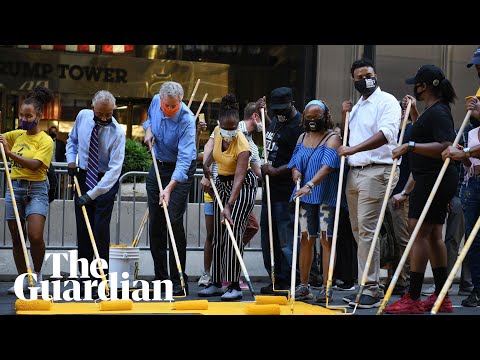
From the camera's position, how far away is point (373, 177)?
8156mm

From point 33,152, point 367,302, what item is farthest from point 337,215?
point 33,152

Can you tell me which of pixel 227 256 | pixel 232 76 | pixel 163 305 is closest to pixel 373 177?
pixel 227 256

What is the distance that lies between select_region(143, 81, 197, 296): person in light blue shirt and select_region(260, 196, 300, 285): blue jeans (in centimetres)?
96

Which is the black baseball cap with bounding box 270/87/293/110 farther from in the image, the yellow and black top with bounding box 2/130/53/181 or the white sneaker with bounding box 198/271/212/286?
the yellow and black top with bounding box 2/130/53/181

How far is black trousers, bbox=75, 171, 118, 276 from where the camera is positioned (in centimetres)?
852

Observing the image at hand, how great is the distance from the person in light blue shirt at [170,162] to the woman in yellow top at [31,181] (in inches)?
37.7

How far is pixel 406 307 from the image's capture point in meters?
7.59

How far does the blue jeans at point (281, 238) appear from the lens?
9.23 m

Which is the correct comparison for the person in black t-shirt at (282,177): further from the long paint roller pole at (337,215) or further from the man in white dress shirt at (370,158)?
the man in white dress shirt at (370,158)

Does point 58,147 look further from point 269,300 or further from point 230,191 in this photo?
point 269,300

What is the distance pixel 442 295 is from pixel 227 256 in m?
2.41

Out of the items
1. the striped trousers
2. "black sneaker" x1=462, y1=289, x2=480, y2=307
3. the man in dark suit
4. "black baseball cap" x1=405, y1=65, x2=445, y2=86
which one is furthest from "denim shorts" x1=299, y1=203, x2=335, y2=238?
the man in dark suit
